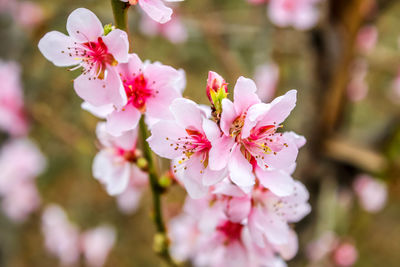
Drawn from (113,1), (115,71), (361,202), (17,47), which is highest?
(113,1)

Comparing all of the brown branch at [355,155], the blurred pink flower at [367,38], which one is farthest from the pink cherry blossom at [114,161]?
the blurred pink flower at [367,38]

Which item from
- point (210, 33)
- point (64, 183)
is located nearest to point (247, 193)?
point (210, 33)

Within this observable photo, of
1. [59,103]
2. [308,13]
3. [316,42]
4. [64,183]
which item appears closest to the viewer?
[316,42]

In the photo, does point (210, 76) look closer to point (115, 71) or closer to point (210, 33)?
point (115, 71)

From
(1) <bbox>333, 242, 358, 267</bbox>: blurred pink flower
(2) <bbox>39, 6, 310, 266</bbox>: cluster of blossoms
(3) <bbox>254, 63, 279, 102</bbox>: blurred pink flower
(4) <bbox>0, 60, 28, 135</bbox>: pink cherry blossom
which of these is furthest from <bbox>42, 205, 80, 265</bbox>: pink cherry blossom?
(2) <bbox>39, 6, 310, 266</bbox>: cluster of blossoms

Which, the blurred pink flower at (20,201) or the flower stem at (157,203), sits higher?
the flower stem at (157,203)

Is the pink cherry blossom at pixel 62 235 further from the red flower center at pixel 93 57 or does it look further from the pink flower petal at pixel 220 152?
the pink flower petal at pixel 220 152

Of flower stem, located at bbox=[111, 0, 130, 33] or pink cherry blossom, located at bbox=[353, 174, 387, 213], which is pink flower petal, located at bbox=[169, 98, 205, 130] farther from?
pink cherry blossom, located at bbox=[353, 174, 387, 213]
